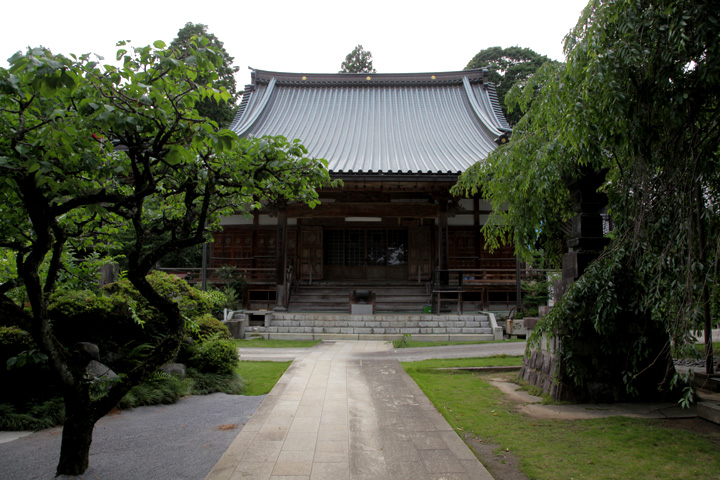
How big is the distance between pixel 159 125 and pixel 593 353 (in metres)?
5.21

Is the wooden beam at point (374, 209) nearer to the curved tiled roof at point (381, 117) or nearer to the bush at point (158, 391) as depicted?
the curved tiled roof at point (381, 117)

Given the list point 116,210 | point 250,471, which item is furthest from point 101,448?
point 116,210

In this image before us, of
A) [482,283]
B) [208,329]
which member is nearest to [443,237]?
[482,283]

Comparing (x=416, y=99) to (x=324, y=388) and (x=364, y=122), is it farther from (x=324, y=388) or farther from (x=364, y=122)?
(x=324, y=388)

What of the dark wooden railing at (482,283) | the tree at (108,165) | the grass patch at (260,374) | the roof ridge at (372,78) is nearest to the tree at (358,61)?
the roof ridge at (372,78)

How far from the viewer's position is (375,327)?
12453 millimetres

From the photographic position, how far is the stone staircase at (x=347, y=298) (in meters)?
14.4

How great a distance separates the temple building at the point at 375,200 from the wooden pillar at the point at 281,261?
3cm

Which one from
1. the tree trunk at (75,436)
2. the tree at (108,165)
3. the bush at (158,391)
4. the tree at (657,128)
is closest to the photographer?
the tree at (108,165)

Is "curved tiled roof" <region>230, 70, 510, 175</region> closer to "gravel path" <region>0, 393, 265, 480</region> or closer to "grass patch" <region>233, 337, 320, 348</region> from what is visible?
"grass patch" <region>233, 337, 320, 348</region>

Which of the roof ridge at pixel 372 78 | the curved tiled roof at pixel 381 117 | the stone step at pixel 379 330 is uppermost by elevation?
the roof ridge at pixel 372 78

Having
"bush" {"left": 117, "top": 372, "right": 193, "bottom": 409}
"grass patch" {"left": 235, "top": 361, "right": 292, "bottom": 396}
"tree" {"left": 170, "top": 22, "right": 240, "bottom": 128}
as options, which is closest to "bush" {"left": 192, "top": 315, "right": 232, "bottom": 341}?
"grass patch" {"left": 235, "top": 361, "right": 292, "bottom": 396}

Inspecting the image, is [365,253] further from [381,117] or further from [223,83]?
[223,83]

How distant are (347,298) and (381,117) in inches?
346
